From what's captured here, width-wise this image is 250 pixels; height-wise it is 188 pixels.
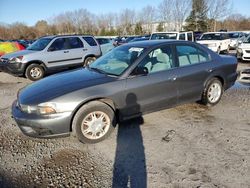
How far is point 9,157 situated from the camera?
358 centimetres

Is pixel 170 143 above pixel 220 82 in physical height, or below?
below

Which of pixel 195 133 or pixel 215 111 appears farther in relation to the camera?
Result: pixel 215 111

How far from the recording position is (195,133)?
13.6ft

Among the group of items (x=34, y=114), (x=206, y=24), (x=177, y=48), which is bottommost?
(x=34, y=114)

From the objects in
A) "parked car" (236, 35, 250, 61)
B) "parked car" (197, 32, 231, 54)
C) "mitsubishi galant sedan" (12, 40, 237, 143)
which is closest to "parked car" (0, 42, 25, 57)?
"mitsubishi galant sedan" (12, 40, 237, 143)

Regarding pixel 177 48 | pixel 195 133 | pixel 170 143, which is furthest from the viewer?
pixel 177 48

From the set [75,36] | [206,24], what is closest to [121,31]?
[206,24]

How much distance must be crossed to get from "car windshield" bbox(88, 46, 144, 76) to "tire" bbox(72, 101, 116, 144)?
717mm

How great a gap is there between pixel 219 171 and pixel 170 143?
3.05 ft

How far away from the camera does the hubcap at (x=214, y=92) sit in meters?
5.27

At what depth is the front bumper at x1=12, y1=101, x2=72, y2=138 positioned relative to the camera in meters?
3.52

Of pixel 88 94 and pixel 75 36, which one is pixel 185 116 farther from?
pixel 75 36

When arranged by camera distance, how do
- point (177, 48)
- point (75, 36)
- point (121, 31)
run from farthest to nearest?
point (121, 31) → point (75, 36) → point (177, 48)

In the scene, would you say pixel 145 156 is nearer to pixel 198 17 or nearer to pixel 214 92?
pixel 214 92
